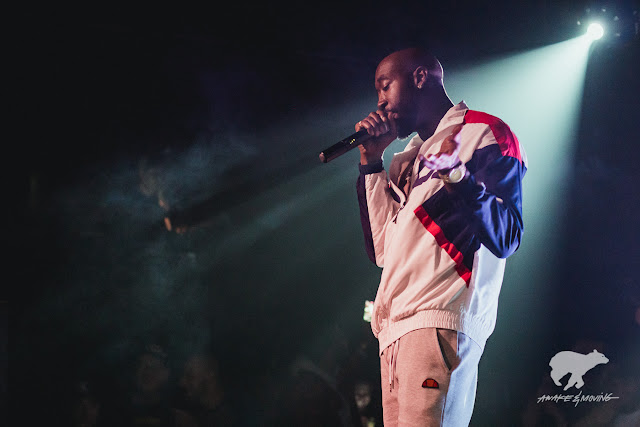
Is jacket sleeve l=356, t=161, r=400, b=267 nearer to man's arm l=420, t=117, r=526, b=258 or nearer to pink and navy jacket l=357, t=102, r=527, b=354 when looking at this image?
pink and navy jacket l=357, t=102, r=527, b=354

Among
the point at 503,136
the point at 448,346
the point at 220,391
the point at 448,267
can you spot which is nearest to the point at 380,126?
the point at 503,136

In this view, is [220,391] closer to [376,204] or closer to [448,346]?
[376,204]

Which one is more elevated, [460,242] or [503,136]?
[503,136]

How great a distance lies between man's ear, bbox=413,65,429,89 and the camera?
57.1 inches

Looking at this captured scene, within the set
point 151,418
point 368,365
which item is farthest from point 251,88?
point 151,418

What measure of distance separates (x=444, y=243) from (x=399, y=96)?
1.65 ft

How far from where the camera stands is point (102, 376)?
3104mm

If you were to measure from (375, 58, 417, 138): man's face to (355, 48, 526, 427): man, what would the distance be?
112mm

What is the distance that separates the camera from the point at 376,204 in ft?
4.97

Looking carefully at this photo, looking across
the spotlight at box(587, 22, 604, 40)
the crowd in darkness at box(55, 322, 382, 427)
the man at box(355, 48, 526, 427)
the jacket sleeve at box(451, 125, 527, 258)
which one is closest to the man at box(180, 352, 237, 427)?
the crowd in darkness at box(55, 322, 382, 427)

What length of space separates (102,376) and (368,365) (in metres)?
1.68

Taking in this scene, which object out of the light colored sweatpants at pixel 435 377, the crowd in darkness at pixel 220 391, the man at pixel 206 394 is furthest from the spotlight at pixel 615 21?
the man at pixel 206 394

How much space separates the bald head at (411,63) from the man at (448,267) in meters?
0.16

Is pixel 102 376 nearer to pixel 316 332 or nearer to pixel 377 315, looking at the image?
pixel 316 332
